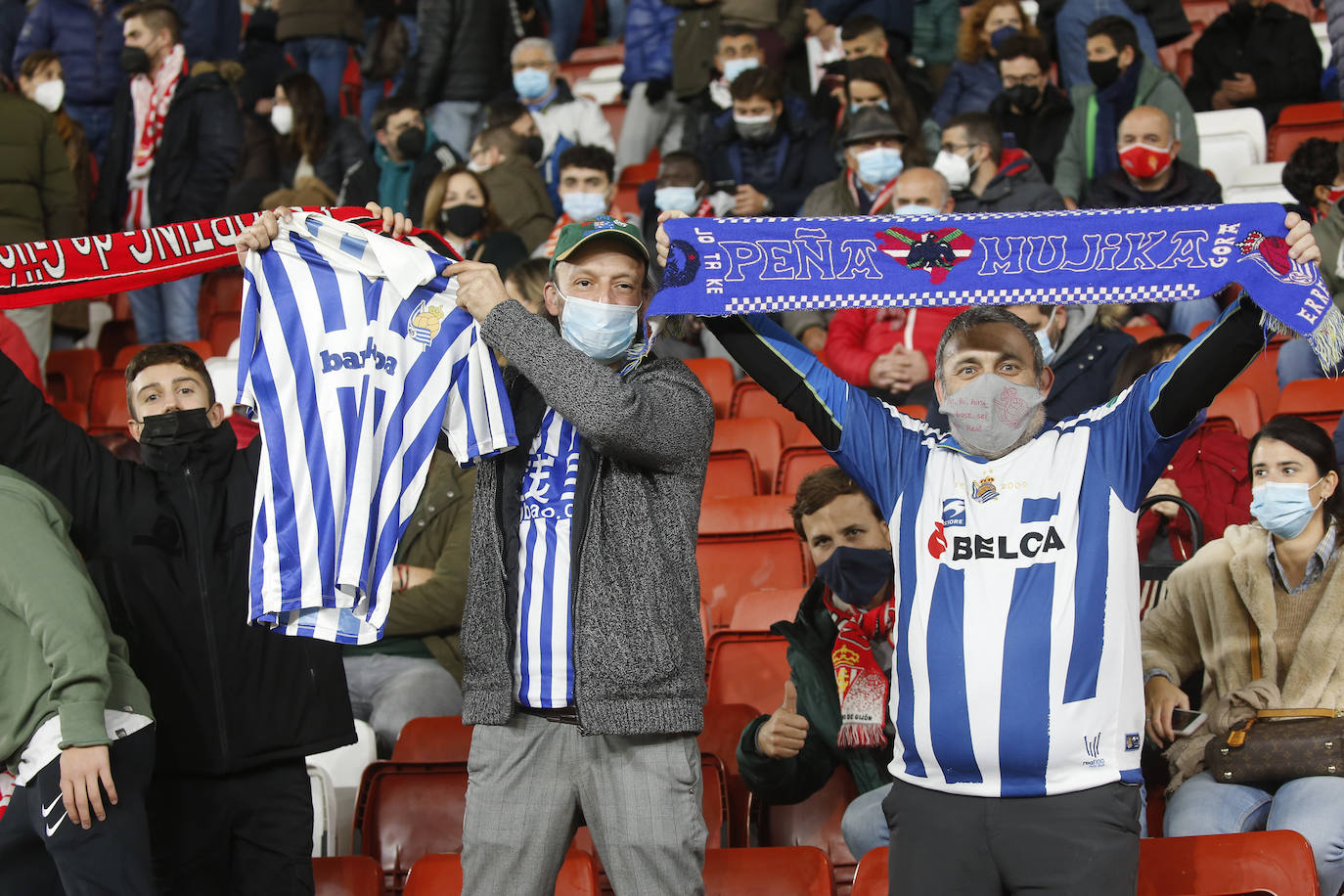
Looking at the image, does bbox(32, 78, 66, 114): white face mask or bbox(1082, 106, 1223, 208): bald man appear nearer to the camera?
bbox(1082, 106, 1223, 208): bald man

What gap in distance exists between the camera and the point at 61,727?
311 centimetres

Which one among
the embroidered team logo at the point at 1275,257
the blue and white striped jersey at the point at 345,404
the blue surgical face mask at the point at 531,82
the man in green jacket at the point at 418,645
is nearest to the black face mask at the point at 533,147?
the blue surgical face mask at the point at 531,82

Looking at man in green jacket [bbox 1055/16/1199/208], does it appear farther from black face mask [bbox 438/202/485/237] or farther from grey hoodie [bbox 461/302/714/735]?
grey hoodie [bbox 461/302/714/735]

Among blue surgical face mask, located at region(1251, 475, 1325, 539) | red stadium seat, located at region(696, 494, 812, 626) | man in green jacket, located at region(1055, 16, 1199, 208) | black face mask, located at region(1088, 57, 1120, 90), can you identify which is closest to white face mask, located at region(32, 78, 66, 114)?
red stadium seat, located at region(696, 494, 812, 626)

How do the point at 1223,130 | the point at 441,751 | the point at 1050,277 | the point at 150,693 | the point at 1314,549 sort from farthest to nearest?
the point at 1223,130 → the point at 441,751 → the point at 1314,549 → the point at 150,693 → the point at 1050,277

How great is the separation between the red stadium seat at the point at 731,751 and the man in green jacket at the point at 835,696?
212 millimetres

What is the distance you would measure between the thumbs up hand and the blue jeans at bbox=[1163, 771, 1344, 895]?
2.95 feet

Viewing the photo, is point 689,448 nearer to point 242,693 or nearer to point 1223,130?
point 242,693

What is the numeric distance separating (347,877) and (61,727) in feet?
2.83

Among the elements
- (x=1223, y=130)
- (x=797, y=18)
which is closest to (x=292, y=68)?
(x=797, y=18)

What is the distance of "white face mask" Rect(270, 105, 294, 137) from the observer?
9.40m

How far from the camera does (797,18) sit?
9344 millimetres

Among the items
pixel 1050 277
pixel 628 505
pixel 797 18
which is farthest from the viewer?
pixel 797 18

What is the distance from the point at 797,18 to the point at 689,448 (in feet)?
22.5
